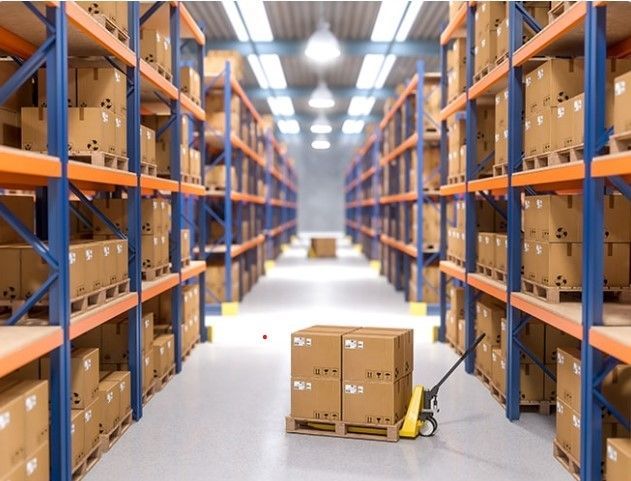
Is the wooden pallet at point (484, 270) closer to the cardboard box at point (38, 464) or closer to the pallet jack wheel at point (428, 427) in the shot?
the pallet jack wheel at point (428, 427)

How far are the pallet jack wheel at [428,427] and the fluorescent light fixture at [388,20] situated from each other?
1005 centimetres

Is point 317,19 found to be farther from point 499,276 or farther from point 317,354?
point 317,354

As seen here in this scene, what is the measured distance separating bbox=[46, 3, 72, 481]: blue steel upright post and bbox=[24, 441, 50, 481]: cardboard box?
14 cm

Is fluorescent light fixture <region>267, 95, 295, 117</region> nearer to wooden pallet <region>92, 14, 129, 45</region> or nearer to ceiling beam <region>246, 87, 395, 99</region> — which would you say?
ceiling beam <region>246, 87, 395, 99</region>

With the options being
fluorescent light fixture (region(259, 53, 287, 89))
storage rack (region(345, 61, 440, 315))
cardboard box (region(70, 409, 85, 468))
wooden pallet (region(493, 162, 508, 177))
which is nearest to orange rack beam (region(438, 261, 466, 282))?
wooden pallet (region(493, 162, 508, 177))

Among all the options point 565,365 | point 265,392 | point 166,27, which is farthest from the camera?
point 166,27

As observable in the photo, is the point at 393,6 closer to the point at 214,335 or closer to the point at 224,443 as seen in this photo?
the point at 214,335

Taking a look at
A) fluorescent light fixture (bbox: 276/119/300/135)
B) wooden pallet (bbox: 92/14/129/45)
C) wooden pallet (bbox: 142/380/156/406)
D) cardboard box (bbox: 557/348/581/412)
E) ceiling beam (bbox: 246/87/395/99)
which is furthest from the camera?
fluorescent light fixture (bbox: 276/119/300/135)

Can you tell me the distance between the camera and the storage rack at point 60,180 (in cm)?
449

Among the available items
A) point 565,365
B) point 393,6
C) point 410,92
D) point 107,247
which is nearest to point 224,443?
point 107,247

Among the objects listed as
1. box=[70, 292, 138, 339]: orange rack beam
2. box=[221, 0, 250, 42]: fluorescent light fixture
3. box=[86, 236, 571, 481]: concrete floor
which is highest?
box=[221, 0, 250, 42]: fluorescent light fixture

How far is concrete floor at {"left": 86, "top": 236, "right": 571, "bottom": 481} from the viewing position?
523 centimetres

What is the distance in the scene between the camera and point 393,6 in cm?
1452

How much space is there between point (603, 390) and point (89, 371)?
3745 millimetres
